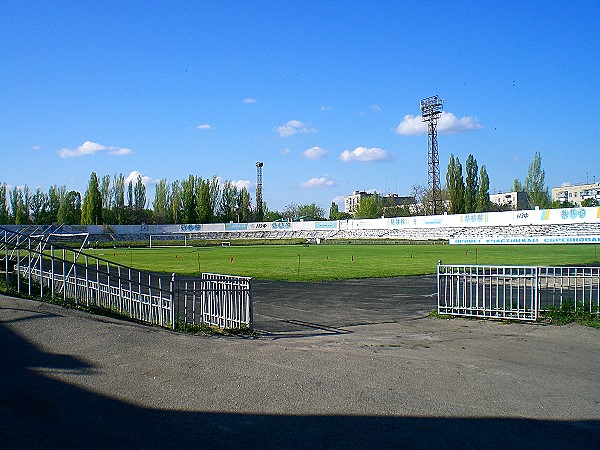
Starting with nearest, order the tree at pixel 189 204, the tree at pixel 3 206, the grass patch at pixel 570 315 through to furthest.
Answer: the grass patch at pixel 570 315, the tree at pixel 3 206, the tree at pixel 189 204

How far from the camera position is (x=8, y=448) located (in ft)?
16.5

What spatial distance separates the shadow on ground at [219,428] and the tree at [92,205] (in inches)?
4537

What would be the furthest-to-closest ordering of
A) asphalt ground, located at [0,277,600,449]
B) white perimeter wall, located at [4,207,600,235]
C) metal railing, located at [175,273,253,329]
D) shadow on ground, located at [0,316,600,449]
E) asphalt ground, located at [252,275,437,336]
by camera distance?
white perimeter wall, located at [4,207,600,235], asphalt ground, located at [252,275,437,336], metal railing, located at [175,273,253,329], asphalt ground, located at [0,277,600,449], shadow on ground, located at [0,316,600,449]

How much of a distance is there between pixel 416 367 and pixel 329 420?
10.4 ft

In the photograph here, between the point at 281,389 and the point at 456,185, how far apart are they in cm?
11555

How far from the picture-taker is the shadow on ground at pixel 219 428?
17.7 feet

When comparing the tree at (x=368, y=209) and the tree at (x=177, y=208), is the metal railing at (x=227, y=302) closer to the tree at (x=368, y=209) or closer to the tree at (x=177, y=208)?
the tree at (x=177, y=208)

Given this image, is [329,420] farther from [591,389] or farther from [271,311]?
[271,311]

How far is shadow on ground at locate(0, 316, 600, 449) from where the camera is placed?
5.41m

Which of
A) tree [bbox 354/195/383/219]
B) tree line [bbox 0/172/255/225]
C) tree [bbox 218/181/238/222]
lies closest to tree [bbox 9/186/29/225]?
tree line [bbox 0/172/255/225]

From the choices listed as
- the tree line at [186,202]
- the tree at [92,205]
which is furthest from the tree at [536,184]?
the tree at [92,205]

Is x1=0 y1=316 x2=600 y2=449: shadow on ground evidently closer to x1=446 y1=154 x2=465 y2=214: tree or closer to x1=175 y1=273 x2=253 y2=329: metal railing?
x1=175 y1=273 x2=253 y2=329: metal railing

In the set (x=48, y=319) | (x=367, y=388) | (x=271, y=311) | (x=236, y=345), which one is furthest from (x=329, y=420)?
(x=271, y=311)

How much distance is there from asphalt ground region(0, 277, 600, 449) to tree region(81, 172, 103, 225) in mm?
110794
